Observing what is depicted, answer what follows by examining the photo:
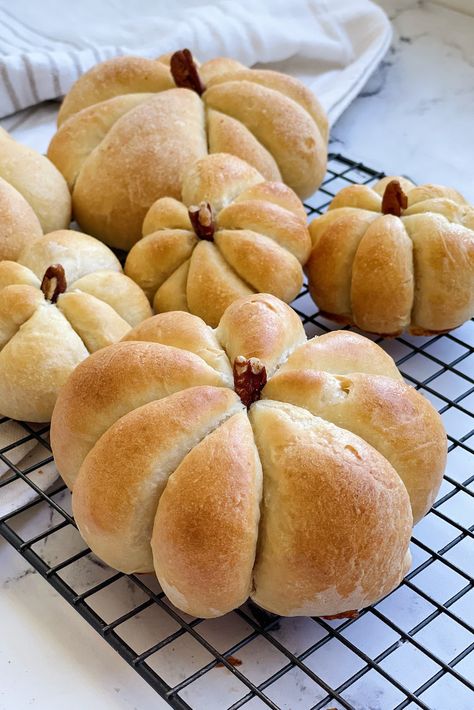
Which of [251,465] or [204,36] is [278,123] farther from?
[251,465]

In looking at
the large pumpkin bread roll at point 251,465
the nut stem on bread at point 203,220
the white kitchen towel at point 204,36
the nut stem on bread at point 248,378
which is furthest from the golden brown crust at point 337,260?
the white kitchen towel at point 204,36

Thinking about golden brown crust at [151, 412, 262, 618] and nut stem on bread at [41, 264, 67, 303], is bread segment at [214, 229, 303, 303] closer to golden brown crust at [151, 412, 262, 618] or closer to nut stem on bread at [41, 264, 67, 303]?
nut stem on bread at [41, 264, 67, 303]

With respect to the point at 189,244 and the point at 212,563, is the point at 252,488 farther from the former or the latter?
the point at 189,244

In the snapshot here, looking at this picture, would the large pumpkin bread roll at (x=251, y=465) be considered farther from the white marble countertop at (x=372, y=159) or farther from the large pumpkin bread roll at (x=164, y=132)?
the large pumpkin bread roll at (x=164, y=132)

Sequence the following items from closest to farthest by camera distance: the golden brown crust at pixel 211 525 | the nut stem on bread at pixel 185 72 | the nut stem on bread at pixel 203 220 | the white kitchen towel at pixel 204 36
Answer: the golden brown crust at pixel 211 525
the nut stem on bread at pixel 203 220
the nut stem on bread at pixel 185 72
the white kitchen towel at pixel 204 36

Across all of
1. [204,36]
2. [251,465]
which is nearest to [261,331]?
[251,465]

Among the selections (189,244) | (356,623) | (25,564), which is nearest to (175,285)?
(189,244)
